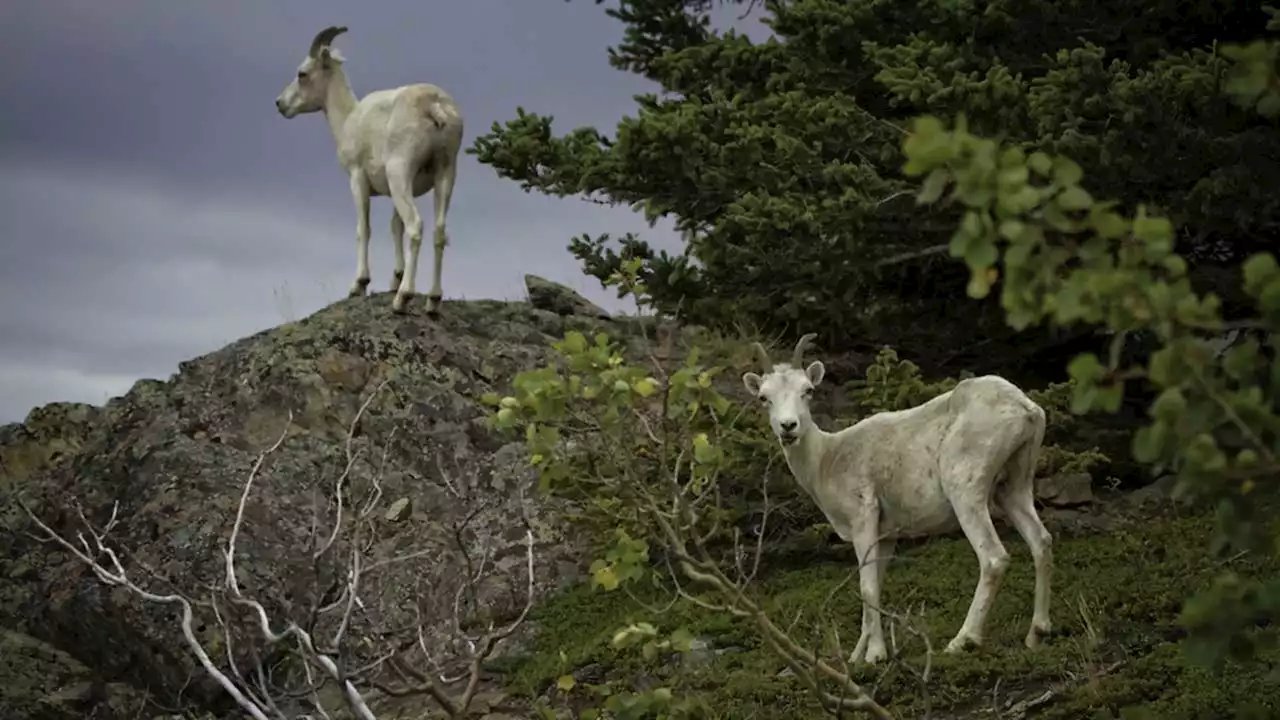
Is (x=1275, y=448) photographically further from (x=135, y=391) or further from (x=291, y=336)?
(x=135, y=391)

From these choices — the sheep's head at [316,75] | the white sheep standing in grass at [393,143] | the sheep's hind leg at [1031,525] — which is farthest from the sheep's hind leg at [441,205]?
the sheep's hind leg at [1031,525]

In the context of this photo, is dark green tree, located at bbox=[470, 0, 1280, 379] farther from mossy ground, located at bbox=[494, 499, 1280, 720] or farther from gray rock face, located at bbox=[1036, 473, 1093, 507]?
mossy ground, located at bbox=[494, 499, 1280, 720]

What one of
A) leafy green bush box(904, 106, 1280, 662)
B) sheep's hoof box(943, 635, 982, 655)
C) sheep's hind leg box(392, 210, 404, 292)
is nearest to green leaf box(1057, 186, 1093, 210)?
leafy green bush box(904, 106, 1280, 662)

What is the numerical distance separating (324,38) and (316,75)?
41 centimetres

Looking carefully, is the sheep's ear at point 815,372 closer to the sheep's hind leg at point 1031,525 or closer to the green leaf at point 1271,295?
the sheep's hind leg at point 1031,525

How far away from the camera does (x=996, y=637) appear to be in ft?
28.6

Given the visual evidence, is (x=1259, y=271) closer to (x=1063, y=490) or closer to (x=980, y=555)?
(x=980, y=555)

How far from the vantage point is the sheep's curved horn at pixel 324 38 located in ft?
49.0

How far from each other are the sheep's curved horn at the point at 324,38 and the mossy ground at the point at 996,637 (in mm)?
6579

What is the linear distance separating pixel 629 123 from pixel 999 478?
492cm

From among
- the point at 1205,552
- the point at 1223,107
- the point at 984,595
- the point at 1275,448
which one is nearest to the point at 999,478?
the point at 984,595

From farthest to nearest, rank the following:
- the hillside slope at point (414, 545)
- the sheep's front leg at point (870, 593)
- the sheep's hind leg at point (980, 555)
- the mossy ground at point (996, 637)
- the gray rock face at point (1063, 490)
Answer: the gray rock face at point (1063, 490)
the hillside slope at point (414, 545)
the sheep's front leg at point (870, 593)
the sheep's hind leg at point (980, 555)
the mossy ground at point (996, 637)

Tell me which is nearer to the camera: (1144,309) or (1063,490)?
(1144,309)

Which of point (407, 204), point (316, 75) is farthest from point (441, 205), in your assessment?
point (316, 75)
